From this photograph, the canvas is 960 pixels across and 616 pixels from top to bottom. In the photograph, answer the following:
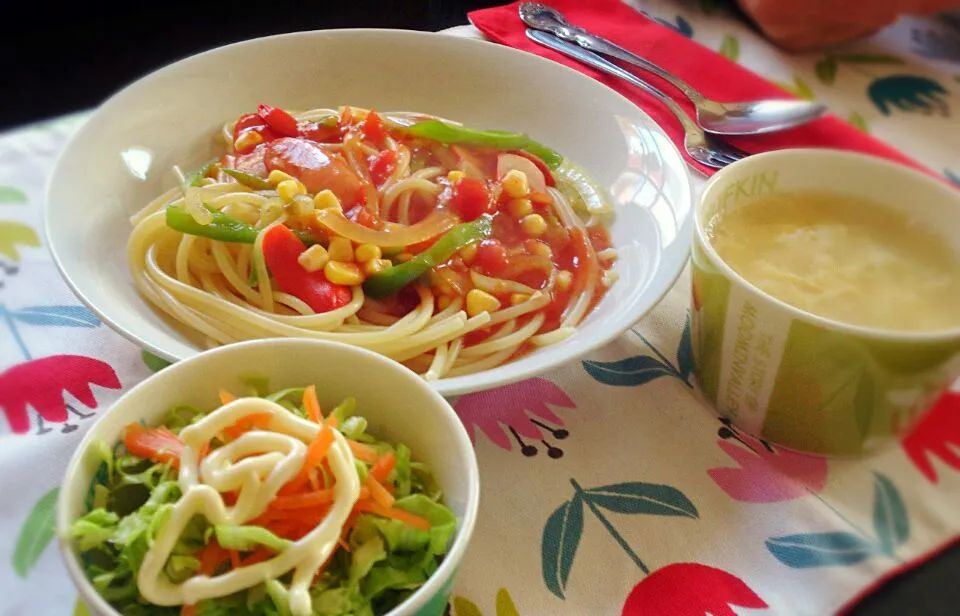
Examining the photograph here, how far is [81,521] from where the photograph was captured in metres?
0.63

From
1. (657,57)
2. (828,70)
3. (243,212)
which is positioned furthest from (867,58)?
(243,212)

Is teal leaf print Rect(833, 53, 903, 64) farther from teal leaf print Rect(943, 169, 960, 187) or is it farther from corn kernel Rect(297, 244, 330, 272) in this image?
corn kernel Rect(297, 244, 330, 272)

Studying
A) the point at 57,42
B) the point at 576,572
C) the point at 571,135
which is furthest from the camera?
the point at 57,42

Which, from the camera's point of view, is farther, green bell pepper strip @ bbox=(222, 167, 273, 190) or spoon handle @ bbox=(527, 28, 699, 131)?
spoon handle @ bbox=(527, 28, 699, 131)

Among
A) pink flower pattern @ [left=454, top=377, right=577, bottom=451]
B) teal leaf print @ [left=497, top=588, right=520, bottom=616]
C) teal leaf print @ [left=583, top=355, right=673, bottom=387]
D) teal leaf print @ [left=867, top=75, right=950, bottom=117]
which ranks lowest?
teal leaf print @ [left=497, top=588, right=520, bottom=616]

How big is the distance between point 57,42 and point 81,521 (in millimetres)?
3043

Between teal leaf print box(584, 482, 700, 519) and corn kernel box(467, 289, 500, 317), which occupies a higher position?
corn kernel box(467, 289, 500, 317)

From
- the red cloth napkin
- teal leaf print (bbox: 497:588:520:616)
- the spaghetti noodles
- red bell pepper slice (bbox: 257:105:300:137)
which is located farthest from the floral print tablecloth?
red bell pepper slice (bbox: 257:105:300:137)

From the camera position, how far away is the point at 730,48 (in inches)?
58.1

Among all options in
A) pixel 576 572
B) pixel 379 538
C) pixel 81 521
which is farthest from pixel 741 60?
pixel 81 521

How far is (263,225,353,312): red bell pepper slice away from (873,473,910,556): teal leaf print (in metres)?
0.75

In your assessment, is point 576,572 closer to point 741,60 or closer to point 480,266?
point 480,266

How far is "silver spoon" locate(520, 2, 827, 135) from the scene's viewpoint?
1.05 metres

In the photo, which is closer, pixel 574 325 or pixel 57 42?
pixel 574 325
